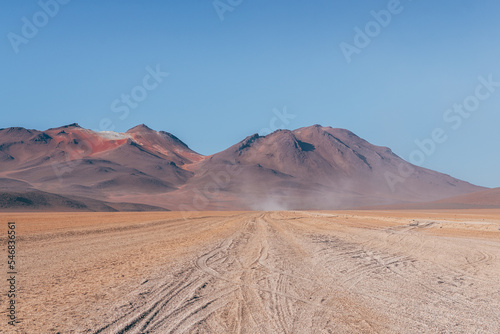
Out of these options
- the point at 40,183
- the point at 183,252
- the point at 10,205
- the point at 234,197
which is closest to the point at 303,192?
the point at 234,197

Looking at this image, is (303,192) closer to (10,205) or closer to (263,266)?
(10,205)

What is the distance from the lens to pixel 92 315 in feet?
23.7

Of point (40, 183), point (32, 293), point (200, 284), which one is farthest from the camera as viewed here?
point (40, 183)

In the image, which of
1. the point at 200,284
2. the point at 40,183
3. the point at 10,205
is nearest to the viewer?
the point at 200,284

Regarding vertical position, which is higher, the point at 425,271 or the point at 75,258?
the point at 425,271

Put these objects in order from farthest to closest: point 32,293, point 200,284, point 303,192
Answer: point 303,192
point 200,284
point 32,293

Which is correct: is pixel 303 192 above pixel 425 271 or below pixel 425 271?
above

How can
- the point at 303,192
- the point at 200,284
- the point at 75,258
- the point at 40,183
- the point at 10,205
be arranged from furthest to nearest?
the point at 303,192
the point at 40,183
the point at 10,205
the point at 75,258
the point at 200,284

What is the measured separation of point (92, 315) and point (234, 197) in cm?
16284

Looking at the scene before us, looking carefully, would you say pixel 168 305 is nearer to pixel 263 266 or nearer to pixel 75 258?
pixel 263 266

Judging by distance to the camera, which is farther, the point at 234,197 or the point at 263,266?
the point at 234,197

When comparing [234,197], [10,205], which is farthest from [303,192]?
[10,205]

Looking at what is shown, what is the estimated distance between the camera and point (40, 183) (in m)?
162

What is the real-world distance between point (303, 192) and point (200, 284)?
189 meters
